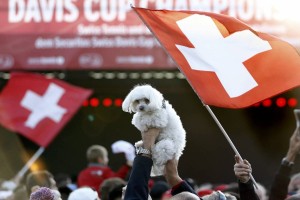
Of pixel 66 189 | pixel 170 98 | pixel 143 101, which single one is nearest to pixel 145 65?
pixel 170 98

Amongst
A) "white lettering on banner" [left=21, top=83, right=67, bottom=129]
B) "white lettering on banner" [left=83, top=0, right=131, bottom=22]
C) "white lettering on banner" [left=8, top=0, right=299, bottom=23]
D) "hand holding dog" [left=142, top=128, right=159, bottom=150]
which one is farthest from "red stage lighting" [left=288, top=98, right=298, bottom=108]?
"hand holding dog" [left=142, top=128, right=159, bottom=150]

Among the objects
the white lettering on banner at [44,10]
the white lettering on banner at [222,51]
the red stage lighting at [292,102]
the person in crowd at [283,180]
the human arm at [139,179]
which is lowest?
the red stage lighting at [292,102]

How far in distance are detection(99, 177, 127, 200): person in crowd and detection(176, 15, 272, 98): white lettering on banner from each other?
1.80 meters

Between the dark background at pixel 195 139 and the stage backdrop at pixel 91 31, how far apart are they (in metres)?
0.92

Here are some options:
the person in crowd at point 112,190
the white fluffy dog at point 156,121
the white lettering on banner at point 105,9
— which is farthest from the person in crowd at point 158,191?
the white lettering on banner at point 105,9

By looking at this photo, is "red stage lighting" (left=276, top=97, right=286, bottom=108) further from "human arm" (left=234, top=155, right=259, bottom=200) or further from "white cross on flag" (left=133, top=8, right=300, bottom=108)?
"human arm" (left=234, top=155, right=259, bottom=200)

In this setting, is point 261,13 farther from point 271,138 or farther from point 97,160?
point 97,160

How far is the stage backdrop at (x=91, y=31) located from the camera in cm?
1209

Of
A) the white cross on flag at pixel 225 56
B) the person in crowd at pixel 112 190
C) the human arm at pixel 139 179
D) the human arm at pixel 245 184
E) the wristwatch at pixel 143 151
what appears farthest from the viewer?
the person in crowd at pixel 112 190

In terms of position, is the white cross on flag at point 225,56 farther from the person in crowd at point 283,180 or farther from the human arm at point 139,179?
the human arm at point 139,179

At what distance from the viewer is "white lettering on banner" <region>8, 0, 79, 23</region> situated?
476 inches

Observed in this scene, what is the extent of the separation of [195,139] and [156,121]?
25.4ft

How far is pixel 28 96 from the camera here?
12.4 meters

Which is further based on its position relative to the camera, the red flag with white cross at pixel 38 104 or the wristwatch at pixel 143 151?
the red flag with white cross at pixel 38 104
